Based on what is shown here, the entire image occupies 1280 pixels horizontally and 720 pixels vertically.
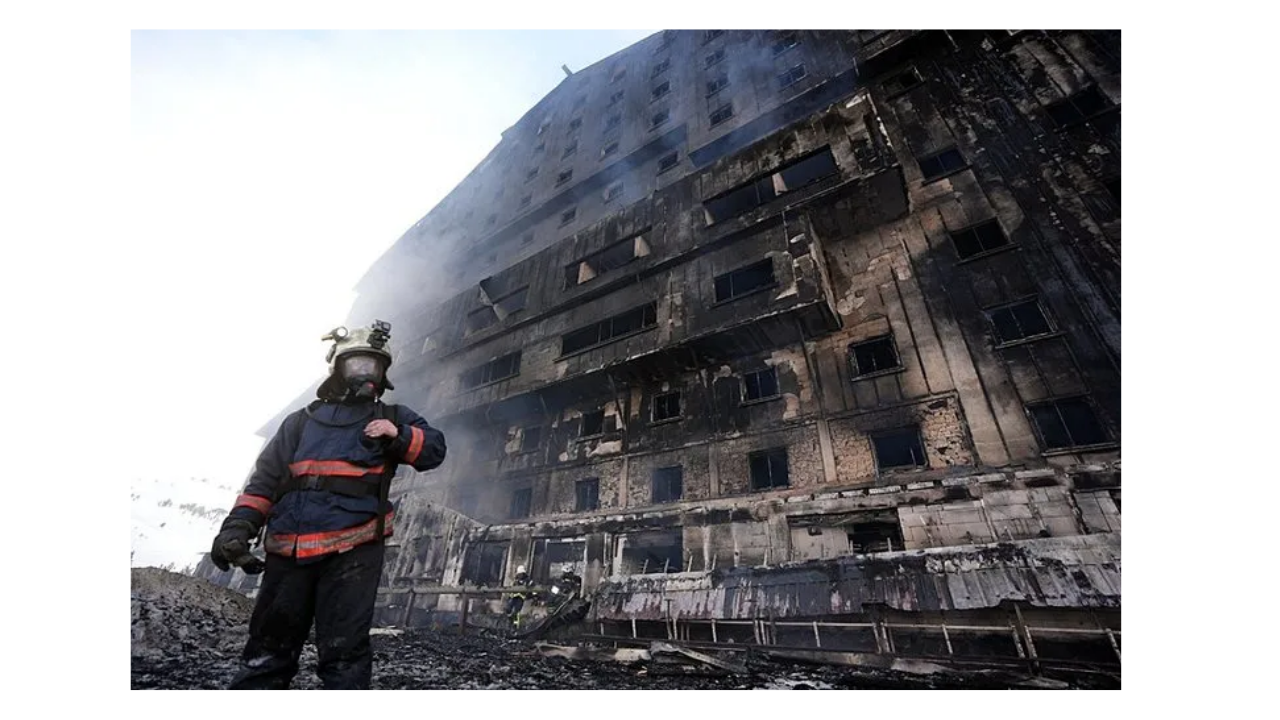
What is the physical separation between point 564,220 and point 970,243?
69.8 feet

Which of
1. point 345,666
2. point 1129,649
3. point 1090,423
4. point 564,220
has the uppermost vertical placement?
→ point 564,220

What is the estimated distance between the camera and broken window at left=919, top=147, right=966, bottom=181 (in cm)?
1570

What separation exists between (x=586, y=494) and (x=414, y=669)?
1060 cm

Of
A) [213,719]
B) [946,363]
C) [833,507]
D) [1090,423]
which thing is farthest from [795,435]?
[213,719]

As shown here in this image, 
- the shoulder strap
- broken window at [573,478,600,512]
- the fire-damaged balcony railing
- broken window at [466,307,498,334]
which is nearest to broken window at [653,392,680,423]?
broken window at [573,478,600,512]

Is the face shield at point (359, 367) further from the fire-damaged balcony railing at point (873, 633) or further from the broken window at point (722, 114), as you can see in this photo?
the broken window at point (722, 114)

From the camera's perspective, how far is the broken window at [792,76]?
72.9 ft

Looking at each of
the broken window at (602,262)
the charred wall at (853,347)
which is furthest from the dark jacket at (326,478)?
the broken window at (602,262)

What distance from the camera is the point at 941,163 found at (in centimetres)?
1600

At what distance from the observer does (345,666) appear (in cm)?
288

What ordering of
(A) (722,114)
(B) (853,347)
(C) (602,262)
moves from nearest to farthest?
(B) (853,347) → (C) (602,262) → (A) (722,114)

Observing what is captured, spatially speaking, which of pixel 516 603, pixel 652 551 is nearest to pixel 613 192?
pixel 652 551

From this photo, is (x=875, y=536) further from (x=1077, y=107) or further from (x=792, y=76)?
(x=792, y=76)
